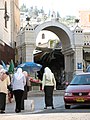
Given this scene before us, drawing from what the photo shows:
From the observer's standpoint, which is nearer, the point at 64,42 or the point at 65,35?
the point at 65,35

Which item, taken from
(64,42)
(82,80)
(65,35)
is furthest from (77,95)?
(64,42)

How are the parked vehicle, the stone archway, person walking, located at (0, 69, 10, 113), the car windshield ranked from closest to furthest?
1. person walking, located at (0, 69, 10, 113)
2. the parked vehicle
3. the car windshield
4. the stone archway

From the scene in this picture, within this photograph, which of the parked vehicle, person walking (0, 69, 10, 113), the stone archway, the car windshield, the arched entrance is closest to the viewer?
person walking (0, 69, 10, 113)

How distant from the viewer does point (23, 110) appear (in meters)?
18.4

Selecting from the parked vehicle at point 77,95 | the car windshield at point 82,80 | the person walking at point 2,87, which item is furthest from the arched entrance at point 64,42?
the person walking at point 2,87

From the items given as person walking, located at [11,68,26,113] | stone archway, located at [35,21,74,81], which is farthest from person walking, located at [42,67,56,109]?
stone archway, located at [35,21,74,81]

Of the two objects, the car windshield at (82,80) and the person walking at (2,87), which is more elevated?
the car windshield at (82,80)

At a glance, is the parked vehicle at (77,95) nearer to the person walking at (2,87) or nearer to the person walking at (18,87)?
the person walking at (18,87)

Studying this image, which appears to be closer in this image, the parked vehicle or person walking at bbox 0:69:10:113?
person walking at bbox 0:69:10:113

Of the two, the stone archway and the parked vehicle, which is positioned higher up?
the stone archway

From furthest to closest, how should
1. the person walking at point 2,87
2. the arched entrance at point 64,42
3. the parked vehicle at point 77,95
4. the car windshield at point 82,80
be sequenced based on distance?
the arched entrance at point 64,42
the car windshield at point 82,80
the parked vehicle at point 77,95
the person walking at point 2,87

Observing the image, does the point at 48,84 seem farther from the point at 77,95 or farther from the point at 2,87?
the point at 2,87

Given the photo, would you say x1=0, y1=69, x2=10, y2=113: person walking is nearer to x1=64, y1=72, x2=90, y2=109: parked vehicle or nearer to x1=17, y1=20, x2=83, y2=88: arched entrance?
x1=64, y1=72, x2=90, y2=109: parked vehicle

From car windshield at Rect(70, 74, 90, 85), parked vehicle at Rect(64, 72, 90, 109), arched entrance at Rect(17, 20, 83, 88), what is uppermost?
arched entrance at Rect(17, 20, 83, 88)
